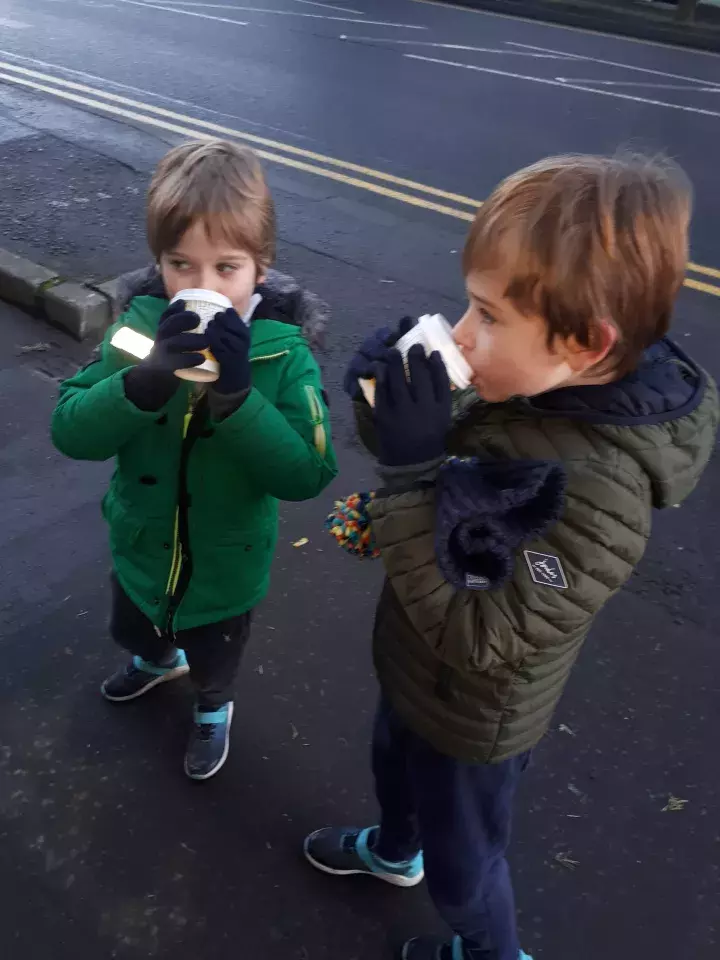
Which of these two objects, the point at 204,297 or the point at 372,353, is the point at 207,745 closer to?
the point at 204,297

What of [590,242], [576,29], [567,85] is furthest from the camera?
[576,29]

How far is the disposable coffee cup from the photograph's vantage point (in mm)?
1412

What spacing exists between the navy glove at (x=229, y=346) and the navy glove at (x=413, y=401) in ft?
1.17

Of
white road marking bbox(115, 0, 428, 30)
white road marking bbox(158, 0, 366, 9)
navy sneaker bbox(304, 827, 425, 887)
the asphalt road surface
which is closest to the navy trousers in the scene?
navy sneaker bbox(304, 827, 425, 887)

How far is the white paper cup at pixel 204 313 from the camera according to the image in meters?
1.66

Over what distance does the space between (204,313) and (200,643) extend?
3.46 feet

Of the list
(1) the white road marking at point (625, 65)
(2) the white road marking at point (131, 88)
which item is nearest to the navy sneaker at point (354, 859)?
(2) the white road marking at point (131, 88)

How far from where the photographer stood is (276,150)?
297 inches

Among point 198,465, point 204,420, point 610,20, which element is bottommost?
point 198,465

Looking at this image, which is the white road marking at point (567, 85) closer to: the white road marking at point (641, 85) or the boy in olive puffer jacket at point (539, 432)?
the white road marking at point (641, 85)

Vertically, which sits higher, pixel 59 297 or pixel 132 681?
pixel 59 297

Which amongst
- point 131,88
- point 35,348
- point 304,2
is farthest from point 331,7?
point 35,348

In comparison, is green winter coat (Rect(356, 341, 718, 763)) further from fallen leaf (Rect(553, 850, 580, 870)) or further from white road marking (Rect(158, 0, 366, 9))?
white road marking (Rect(158, 0, 366, 9))

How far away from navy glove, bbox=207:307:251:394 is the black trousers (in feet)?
2.82
